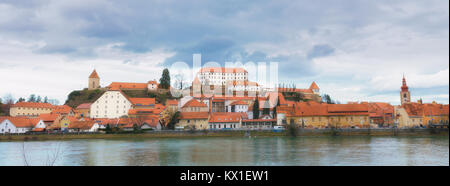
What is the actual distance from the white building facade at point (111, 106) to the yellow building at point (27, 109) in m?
27.4

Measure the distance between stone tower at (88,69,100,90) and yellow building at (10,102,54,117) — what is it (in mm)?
14255

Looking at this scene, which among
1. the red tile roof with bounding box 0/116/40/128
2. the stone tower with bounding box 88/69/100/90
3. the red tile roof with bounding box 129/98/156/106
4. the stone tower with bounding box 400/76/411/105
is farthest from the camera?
the stone tower with bounding box 88/69/100/90

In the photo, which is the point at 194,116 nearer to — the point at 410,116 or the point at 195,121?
the point at 195,121

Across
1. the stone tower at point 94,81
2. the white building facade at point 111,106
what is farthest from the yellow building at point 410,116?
the stone tower at point 94,81

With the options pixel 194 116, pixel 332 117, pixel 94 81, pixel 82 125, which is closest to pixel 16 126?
pixel 82 125

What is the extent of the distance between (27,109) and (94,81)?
18.8 meters

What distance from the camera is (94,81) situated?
296 feet

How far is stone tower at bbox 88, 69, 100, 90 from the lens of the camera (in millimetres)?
89875

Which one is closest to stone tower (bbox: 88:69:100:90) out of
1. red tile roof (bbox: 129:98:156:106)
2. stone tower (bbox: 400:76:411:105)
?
red tile roof (bbox: 129:98:156:106)

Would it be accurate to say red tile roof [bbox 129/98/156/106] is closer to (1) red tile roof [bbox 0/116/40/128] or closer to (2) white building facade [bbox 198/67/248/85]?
(1) red tile roof [bbox 0/116/40/128]

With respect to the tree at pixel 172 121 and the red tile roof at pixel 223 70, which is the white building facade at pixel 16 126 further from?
the red tile roof at pixel 223 70
